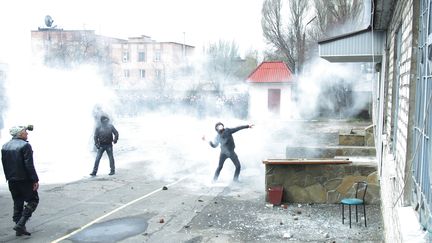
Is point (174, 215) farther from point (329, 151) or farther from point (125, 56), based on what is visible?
point (125, 56)

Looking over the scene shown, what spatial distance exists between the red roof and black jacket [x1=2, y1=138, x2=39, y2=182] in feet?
79.3

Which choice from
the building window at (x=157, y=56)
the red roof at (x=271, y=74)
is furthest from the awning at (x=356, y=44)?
the building window at (x=157, y=56)

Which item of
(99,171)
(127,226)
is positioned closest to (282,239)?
(127,226)

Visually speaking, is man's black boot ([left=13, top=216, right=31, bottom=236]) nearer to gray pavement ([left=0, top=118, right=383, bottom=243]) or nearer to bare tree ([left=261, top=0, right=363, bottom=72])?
gray pavement ([left=0, top=118, right=383, bottom=243])

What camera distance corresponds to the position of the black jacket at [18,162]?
6.38 metres

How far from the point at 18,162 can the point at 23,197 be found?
0.51 metres

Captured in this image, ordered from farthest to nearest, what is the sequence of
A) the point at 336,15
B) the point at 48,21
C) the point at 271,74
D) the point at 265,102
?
1. the point at 336,15
2. the point at 271,74
3. the point at 265,102
4. the point at 48,21

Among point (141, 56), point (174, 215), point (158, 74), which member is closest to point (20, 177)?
point (174, 215)

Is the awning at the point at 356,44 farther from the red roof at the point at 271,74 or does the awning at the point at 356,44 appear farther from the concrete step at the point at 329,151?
the red roof at the point at 271,74

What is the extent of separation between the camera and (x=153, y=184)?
10.2m

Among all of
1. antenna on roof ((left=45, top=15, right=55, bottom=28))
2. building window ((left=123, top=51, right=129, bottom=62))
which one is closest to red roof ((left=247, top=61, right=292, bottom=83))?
antenna on roof ((left=45, top=15, right=55, bottom=28))

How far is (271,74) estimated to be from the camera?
99.6 feet

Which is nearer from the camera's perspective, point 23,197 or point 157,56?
point 23,197

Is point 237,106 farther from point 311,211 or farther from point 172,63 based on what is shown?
point 311,211
